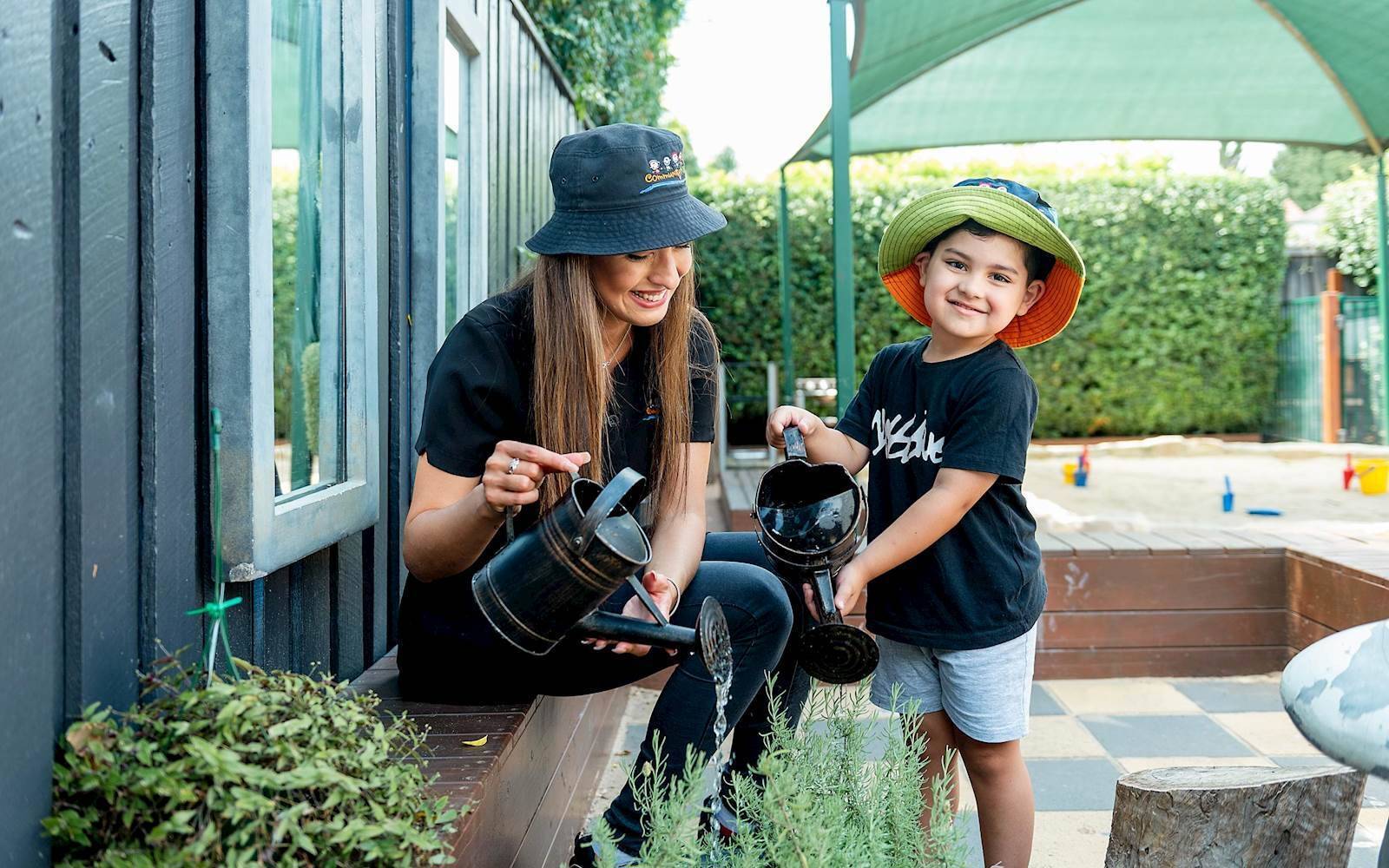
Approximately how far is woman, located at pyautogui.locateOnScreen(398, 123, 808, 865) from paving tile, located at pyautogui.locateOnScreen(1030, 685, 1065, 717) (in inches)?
68.4

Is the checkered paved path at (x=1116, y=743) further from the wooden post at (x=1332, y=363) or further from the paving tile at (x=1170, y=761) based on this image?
the wooden post at (x=1332, y=363)

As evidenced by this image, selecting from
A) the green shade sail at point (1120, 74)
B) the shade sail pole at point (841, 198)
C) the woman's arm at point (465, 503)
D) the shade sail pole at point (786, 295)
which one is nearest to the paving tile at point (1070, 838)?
the woman's arm at point (465, 503)

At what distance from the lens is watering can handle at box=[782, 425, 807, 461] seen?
2.12m

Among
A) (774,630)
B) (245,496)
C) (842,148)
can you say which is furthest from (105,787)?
(842,148)

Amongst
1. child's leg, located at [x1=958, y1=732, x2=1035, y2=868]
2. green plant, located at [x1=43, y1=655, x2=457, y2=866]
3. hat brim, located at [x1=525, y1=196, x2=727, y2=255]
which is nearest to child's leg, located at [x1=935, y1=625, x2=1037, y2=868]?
Answer: child's leg, located at [x1=958, y1=732, x2=1035, y2=868]

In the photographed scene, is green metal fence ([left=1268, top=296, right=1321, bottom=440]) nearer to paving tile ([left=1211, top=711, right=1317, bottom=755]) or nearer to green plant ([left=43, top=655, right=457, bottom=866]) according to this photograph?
paving tile ([left=1211, top=711, right=1317, bottom=755])

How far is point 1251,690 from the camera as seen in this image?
12.3ft

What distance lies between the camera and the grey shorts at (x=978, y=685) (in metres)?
2.16

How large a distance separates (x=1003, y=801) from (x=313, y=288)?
5.18 feet

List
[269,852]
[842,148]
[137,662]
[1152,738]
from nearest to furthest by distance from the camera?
[269,852], [137,662], [1152,738], [842,148]

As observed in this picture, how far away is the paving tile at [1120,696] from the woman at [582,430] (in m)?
1.88

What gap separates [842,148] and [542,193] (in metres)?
1.31

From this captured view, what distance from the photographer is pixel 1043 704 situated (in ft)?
12.0

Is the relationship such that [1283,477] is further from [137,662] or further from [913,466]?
[137,662]
